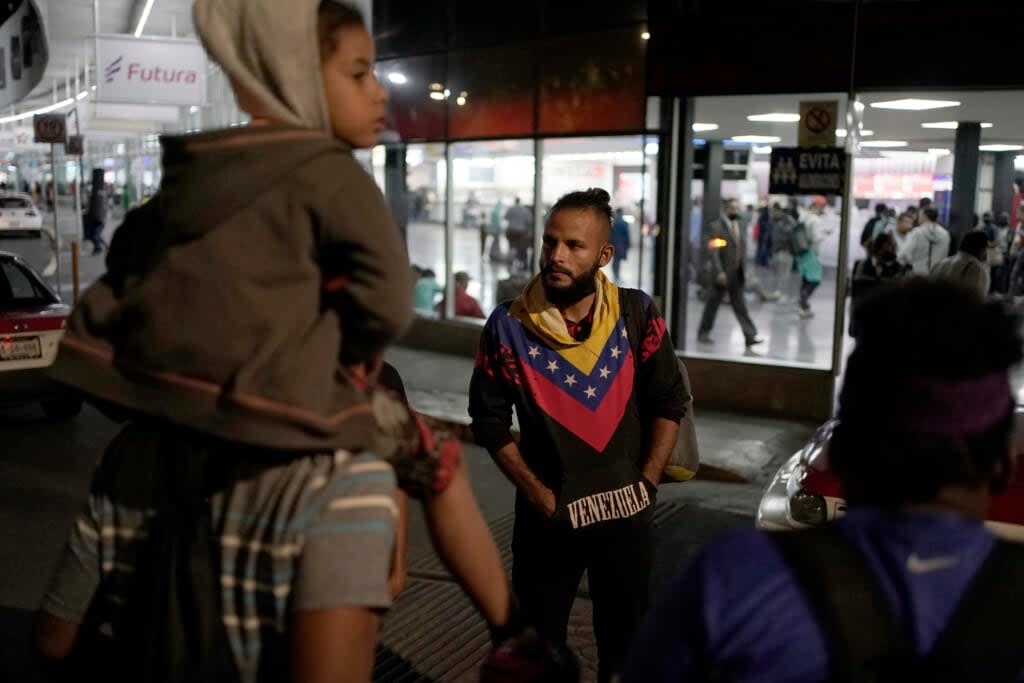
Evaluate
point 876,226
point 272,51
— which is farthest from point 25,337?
point 876,226

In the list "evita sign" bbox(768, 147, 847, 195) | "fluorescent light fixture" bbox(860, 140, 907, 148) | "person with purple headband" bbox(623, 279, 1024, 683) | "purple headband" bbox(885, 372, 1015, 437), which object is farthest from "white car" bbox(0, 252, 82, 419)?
"fluorescent light fixture" bbox(860, 140, 907, 148)

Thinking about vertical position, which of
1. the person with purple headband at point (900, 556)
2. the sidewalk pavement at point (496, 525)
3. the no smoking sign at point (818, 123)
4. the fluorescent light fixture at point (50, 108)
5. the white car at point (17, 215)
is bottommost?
the sidewalk pavement at point (496, 525)

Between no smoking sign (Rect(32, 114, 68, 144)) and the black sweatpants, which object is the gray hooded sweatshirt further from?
no smoking sign (Rect(32, 114, 68, 144))

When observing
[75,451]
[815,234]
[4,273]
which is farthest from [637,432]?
[815,234]

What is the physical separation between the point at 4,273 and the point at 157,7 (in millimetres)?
17906

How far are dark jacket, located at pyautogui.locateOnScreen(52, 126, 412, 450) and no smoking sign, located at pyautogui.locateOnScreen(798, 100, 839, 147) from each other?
8.97 meters

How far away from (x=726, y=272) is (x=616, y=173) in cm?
240

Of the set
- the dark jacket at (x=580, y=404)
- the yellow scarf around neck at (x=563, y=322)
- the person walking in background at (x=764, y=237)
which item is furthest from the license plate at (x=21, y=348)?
the person walking in background at (x=764, y=237)

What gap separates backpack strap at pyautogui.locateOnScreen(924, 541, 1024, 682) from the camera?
57.3 inches

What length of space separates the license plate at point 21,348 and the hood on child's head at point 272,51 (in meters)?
8.53

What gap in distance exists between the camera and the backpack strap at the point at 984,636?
146 centimetres

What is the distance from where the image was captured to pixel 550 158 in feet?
42.7

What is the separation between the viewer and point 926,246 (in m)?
15.7

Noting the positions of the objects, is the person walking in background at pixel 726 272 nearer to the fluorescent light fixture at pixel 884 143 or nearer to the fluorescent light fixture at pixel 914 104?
the fluorescent light fixture at pixel 914 104
